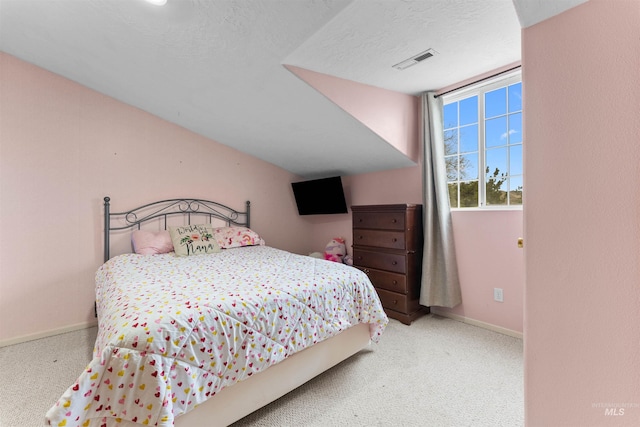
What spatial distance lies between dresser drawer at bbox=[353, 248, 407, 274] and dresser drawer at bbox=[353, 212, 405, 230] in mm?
283

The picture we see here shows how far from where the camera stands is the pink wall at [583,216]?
704 millimetres

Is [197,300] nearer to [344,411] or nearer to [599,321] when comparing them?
[344,411]

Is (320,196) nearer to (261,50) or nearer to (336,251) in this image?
(336,251)

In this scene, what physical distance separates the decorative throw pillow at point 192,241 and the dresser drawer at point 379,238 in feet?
5.08

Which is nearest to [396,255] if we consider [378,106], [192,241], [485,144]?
[485,144]

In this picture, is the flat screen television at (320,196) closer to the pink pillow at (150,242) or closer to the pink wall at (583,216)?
the pink pillow at (150,242)

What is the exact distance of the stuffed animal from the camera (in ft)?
11.8

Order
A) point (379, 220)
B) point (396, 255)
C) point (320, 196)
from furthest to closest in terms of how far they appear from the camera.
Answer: point (320, 196)
point (379, 220)
point (396, 255)

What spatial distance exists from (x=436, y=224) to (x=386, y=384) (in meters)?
1.58

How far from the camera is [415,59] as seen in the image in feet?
6.74

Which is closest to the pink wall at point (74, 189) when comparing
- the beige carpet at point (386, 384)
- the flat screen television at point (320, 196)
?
the beige carpet at point (386, 384)

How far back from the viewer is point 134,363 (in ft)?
3.44

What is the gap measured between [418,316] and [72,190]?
361 cm

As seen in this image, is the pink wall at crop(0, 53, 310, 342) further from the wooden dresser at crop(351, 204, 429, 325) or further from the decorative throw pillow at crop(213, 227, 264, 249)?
the wooden dresser at crop(351, 204, 429, 325)
